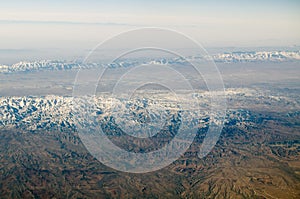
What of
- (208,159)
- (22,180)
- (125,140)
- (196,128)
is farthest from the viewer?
(196,128)

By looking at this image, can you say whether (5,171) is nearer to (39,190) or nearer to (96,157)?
(39,190)

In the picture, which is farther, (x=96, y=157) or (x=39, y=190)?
(x=96, y=157)

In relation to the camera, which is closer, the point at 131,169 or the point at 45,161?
the point at 131,169

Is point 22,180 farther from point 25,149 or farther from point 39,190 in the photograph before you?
point 25,149

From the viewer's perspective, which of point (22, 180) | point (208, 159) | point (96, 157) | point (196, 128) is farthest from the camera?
point (196, 128)

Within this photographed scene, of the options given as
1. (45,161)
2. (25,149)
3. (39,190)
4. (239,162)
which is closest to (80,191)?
(39,190)

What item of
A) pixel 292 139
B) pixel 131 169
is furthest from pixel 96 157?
pixel 292 139

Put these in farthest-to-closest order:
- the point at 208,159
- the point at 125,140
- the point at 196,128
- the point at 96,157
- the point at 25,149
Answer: the point at 196,128
the point at 125,140
the point at 25,149
the point at 208,159
the point at 96,157

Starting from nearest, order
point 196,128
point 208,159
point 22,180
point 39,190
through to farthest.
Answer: point 39,190, point 22,180, point 208,159, point 196,128
